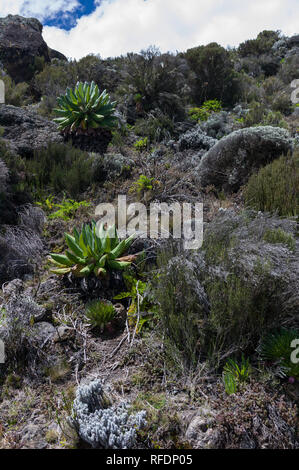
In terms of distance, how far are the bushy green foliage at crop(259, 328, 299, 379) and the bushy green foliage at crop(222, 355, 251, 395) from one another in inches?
7.2

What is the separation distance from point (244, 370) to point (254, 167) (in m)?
3.92

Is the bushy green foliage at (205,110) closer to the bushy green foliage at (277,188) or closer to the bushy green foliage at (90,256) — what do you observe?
the bushy green foliage at (277,188)

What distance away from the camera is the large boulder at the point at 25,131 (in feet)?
20.8

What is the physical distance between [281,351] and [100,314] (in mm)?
1661

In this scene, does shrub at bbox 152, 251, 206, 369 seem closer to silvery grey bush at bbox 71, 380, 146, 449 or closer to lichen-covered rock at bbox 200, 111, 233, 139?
silvery grey bush at bbox 71, 380, 146, 449

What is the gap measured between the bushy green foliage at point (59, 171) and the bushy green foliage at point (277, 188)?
9.28 ft

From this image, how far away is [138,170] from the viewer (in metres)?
6.23

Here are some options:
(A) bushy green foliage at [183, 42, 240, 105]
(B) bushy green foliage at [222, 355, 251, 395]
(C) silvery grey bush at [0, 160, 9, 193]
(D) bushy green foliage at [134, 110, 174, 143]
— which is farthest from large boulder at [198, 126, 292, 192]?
(A) bushy green foliage at [183, 42, 240, 105]

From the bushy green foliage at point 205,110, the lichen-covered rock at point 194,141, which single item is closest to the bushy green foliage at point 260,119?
the bushy green foliage at point 205,110

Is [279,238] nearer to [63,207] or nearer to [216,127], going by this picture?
[63,207]

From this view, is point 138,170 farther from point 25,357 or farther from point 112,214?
point 25,357

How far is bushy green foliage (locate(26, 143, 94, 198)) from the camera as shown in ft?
18.9

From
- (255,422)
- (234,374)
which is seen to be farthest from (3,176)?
(255,422)
